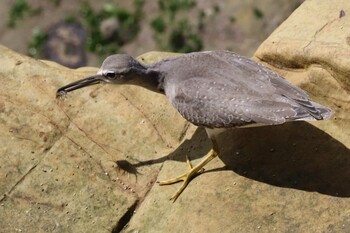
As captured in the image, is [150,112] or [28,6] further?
[28,6]

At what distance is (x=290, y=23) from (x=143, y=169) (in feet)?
6.30

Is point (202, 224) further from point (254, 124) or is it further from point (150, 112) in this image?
point (150, 112)

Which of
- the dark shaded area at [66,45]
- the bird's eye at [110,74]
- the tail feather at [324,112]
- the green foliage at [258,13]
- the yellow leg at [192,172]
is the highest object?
the bird's eye at [110,74]

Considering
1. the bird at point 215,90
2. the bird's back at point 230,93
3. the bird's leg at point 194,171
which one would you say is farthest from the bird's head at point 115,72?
the bird's leg at point 194,171

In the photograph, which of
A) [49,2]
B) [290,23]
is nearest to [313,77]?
[290,23]

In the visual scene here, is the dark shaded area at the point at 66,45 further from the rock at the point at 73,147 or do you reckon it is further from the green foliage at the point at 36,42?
the rock at the point at 73,147

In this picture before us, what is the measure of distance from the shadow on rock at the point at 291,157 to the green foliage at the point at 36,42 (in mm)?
4605

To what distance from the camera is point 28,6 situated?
1020 cm

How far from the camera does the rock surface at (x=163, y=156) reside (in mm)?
5246

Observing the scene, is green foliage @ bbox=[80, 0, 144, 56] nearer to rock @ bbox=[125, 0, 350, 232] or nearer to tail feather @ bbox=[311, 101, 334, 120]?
rock @ bbox=[125, 0, 350, 232]

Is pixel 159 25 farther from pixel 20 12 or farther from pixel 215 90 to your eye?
pixel 215 90

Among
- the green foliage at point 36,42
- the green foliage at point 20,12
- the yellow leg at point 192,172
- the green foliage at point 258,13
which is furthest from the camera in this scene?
the green foliage at point 20,12

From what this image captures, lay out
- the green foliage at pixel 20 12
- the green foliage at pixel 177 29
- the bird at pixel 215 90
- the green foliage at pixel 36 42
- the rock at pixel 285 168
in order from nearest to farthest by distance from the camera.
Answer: the rock at pixel 285 168 < the bird at pixel 215 90 < the green foliage at pixel 177 29 < the green foliage at pixel 36 42 < the green foliage at pixel 20 12

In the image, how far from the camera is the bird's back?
17.1 ft
